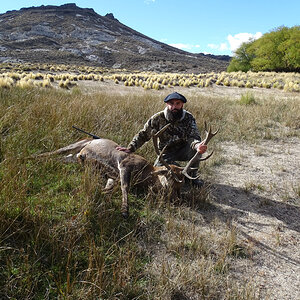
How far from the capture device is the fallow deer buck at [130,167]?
335 cm

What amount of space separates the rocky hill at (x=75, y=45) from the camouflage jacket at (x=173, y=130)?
41851 millimetres

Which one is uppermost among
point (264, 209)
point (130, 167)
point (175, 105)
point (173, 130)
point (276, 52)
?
point (276, 52)

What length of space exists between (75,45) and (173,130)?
67677 millimetres

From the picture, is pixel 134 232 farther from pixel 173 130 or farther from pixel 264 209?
pixel 173 130

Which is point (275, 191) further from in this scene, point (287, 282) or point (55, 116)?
point (55, 116)

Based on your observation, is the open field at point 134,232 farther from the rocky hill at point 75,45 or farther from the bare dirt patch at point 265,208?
the rocky hill at point 75,45

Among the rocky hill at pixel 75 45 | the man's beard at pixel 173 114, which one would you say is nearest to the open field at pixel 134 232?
the man's beard at pixel 173 114

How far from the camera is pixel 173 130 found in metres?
4.34

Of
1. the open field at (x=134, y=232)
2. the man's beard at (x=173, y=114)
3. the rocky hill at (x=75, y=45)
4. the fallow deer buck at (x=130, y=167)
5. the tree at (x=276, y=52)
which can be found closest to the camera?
the open field at (x=134, y=232)

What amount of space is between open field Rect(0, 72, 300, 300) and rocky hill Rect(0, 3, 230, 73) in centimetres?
4245

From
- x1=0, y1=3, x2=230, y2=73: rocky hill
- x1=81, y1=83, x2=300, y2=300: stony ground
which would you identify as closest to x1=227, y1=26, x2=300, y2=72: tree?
x1=0, y1=3, x2=230, y2=73: rocky hill

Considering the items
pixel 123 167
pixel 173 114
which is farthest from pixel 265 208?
pixel 123 167

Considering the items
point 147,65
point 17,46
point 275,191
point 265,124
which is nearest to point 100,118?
point 275,191

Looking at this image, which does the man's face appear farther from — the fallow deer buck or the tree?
the tree
